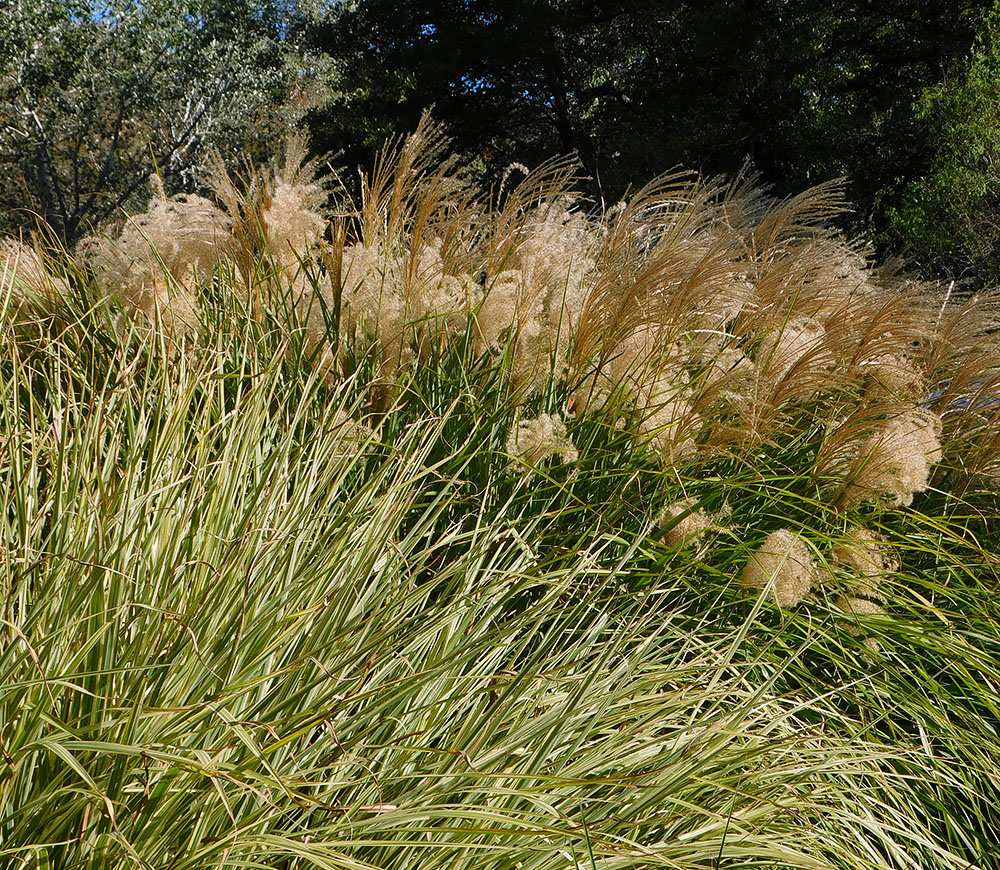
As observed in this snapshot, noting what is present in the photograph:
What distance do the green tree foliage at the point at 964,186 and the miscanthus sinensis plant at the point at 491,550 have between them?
7.27m

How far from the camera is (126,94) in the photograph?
1881 centimetres

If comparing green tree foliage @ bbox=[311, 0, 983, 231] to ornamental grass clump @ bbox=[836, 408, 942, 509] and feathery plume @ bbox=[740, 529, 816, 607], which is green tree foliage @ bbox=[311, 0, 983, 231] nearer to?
ornamental grass clump @ bbox=[836, 408, 942, 509]

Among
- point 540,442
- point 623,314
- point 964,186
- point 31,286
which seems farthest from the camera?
point 964,186

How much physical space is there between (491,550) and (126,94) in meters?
19.6

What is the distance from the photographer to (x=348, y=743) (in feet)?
4.97

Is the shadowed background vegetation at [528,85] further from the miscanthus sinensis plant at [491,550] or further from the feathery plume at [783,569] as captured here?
the feathery plume at [783,569]

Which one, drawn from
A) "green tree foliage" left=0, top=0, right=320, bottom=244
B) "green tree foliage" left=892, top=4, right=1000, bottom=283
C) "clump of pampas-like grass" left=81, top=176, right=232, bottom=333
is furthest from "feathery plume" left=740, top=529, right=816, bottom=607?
"green tree foliage" left=0, top=0, right=320, bottom=244

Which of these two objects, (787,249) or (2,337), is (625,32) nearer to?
(787,249)

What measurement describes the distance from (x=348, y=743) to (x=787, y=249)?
121 inches

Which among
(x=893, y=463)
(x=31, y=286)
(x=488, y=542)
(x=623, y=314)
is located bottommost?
(x=893, y=463)

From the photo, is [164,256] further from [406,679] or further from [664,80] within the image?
[664,80]

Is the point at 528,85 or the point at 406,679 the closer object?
the point at 406,679

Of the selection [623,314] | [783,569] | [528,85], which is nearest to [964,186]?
[623,314]

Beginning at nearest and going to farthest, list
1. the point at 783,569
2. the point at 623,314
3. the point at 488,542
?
the point at 488,542 < the point at 783,569 < the point at 623,314
